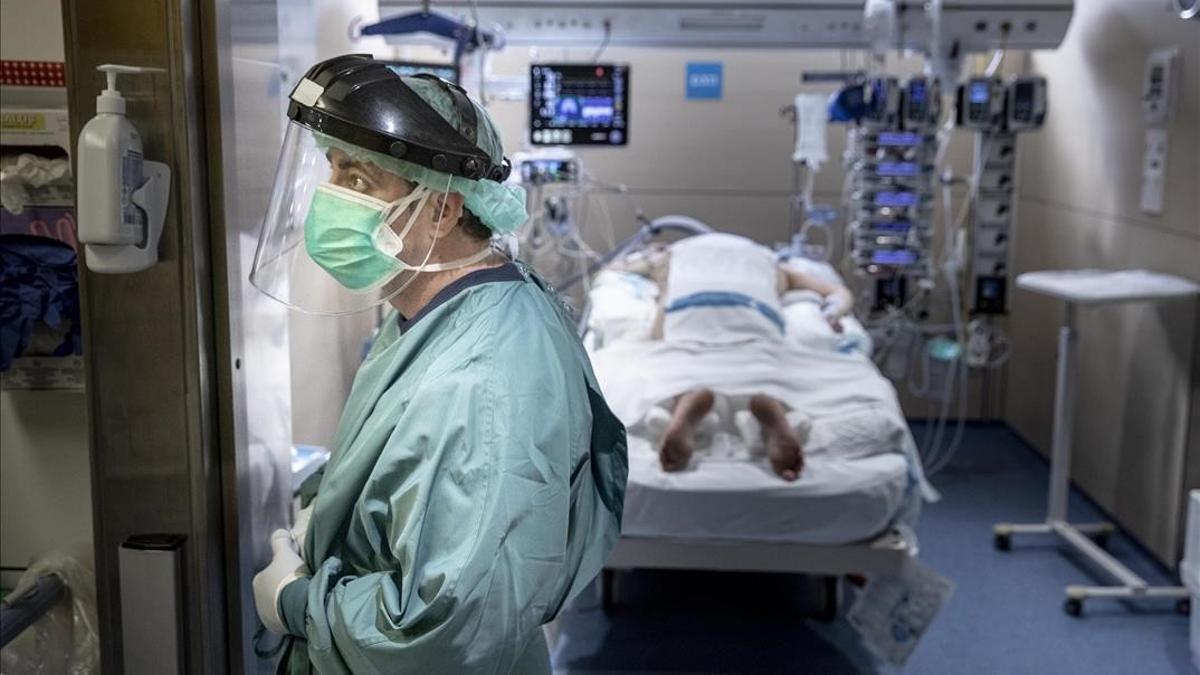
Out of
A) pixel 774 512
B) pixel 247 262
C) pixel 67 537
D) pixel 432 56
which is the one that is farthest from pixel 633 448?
pixel 432 56

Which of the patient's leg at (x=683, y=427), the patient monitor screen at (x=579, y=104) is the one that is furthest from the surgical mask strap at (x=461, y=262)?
the patient monitor screen at (x=579, y=104)

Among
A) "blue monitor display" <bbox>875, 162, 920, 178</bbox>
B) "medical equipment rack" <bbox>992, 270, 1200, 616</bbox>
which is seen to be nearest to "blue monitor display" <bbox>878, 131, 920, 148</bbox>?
"blue monitor display" <bbox>875, 162, 920, 178</bbox>

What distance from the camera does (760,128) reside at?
21.2ft

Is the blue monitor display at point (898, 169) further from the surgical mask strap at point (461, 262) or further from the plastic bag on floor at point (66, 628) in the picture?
the plastic bag on floor at point (66, 628)

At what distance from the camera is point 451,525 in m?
1.38

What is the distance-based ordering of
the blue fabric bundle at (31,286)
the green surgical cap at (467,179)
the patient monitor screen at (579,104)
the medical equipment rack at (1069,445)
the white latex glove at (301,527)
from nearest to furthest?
1. the green surgical cap at (467,179)
2. the white latex glove at (301,527)
3. the blue fabric bundle at (31,286)
4. the medical equipment rack at (1069,445)
5. the patient monitor screen at (579,104)

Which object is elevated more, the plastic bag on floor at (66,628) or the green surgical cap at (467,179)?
the green surgical cap at (467,179)

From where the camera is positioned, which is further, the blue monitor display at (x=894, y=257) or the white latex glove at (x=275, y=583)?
the blue monitor display at (x=894, y=257)

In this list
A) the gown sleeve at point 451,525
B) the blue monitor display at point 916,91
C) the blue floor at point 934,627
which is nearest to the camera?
the gown sleeve at point 451,525

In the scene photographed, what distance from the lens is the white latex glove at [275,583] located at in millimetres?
1567

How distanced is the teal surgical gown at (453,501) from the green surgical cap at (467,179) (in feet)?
0.32

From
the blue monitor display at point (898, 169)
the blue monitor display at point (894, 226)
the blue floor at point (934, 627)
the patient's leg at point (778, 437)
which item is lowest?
the blue floor at point (934, 627)

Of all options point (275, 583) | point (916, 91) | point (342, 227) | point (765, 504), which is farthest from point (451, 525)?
point (916, 91)

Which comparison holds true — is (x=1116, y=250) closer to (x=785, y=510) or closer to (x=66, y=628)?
(x=785, y=510)
